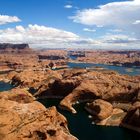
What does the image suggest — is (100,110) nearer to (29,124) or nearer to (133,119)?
(133,119)

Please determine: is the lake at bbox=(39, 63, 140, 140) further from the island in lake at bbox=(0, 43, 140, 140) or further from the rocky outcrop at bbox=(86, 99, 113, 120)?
the rocky outcrop at bbox=(86, 99, 113, 120)

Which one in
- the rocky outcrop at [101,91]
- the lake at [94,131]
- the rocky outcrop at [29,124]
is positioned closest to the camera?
the rocky outcrop at [29,124]

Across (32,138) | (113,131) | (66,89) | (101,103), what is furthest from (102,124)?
(66,89)

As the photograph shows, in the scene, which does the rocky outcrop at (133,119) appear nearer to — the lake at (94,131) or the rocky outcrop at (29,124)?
the lake at (94,131)

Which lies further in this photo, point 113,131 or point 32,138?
point 113,131

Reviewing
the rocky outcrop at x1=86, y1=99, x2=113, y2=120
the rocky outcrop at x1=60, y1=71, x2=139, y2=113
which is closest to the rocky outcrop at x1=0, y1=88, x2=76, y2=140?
the rocky outcrop at x1=86, y1=99, x2=113, y2=120

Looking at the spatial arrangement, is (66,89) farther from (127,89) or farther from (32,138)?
(32,138)

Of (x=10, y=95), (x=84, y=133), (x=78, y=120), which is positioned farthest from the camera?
(x=10, y=95)

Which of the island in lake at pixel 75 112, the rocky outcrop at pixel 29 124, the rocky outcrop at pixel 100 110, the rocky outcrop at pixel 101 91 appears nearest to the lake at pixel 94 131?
the island in lake at pixel 75 112
